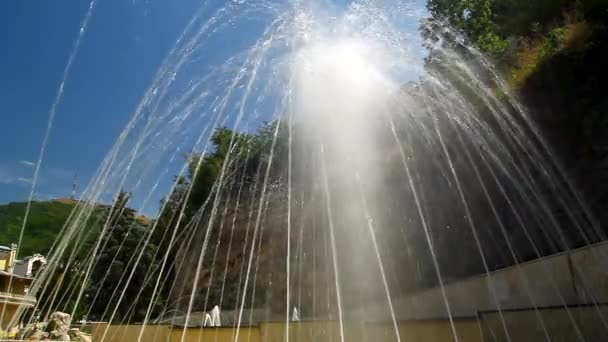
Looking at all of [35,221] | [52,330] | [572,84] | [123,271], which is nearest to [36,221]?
[35,221]

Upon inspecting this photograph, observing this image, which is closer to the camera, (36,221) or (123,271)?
(123,271)

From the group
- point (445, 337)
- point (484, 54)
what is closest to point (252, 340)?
point (445, 337)

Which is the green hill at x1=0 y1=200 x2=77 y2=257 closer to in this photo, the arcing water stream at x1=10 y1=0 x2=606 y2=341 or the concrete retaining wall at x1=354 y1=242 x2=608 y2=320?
the arcing water stream at x1=10 y1=0 x2=606 y2=341

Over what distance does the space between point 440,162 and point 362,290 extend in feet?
18.0

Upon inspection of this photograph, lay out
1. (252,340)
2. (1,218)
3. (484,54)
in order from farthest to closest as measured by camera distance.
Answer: (1,218) → (484,54) → (252,340)

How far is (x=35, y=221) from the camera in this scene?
254ft

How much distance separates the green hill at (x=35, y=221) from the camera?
222ft

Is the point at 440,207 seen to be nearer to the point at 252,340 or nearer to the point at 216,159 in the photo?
the point at 252,340

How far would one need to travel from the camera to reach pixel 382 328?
7531 millimetres

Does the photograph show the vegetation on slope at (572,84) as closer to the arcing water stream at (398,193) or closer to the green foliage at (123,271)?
the arcing water stream at (398,193)

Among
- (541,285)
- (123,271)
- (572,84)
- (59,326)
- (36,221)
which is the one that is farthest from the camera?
(36,221)

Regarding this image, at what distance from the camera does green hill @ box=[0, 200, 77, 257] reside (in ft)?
222

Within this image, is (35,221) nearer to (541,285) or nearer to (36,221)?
(36,221)

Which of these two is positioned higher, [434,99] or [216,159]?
[216,159]
